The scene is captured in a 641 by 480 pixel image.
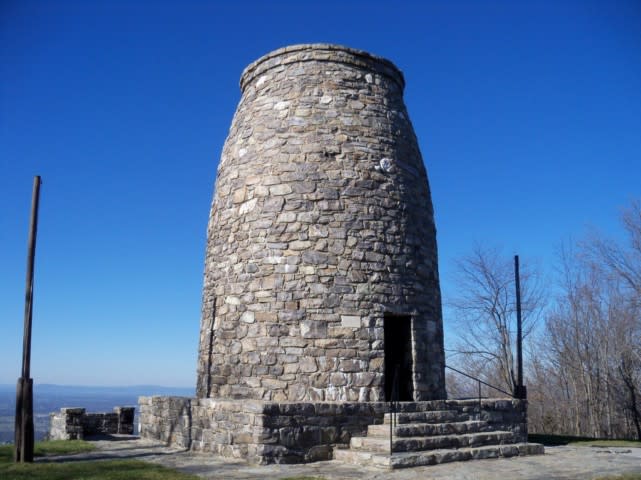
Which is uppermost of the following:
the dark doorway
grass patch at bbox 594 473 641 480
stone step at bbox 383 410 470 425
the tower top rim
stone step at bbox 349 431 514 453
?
the tower top rim

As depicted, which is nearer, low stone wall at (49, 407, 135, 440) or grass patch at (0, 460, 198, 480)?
grass patch at (0, 460, 198, 480)

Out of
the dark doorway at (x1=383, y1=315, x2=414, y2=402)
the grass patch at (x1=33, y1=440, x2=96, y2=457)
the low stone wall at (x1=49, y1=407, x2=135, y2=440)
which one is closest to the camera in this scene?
the grass patch at (x1=33, y1=440, x2=96, y2=457)

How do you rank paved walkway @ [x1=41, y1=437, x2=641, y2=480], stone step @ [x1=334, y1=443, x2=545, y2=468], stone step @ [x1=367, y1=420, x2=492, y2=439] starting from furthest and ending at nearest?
stone step @ [x1=367, y1=420, x2=492, y2=439]
stone step @ [x1=334, y1=443, x2=545, y2=468]
paved walkway @ [x1=41, y1=437, x2=641, y2=480]

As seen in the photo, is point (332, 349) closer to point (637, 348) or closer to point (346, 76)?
point (346, 76)

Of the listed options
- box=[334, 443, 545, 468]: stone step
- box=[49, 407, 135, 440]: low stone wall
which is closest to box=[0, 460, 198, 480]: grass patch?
box=[334, 443, 545, 468]: stone step

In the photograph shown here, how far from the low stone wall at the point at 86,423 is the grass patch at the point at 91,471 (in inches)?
178

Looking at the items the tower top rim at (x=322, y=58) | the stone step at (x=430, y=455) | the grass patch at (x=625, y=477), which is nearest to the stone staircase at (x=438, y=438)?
the stone step at (x=430, y=455)

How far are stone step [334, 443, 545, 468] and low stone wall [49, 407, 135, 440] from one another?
23.0 feet

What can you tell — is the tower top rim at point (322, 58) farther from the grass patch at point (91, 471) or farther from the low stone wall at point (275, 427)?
the grass patch at point (91, 471)

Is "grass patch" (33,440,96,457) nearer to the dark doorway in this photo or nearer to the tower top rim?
the dark doorway

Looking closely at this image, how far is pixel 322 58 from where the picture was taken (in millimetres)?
11867

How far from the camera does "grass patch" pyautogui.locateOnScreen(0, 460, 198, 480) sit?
735 centimetres

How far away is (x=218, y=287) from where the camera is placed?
452 inches

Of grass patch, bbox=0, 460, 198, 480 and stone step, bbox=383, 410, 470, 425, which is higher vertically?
stone step, bbox=383, 410, 470, 425
